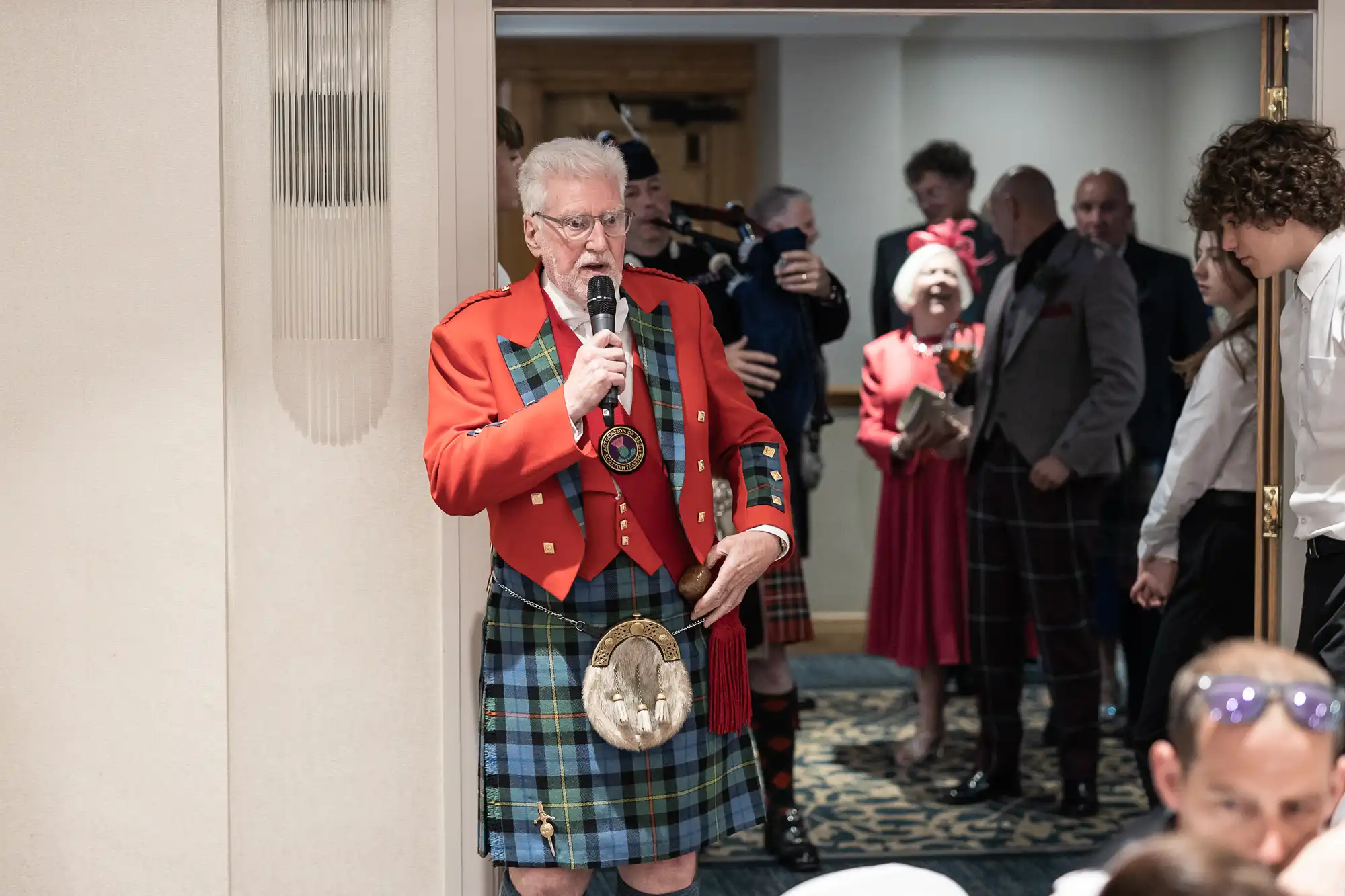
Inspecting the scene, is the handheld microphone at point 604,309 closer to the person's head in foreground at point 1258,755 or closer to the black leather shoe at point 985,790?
the person's head in foreground at point 1258,755

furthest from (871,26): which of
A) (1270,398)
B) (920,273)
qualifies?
(1270,398)

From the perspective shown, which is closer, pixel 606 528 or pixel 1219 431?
pixel 606 528

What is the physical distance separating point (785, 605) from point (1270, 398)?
3.59 feet

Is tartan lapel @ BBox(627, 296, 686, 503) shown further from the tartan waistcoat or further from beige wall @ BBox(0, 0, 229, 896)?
beige wall @ BBox(0, 0, 229, 896)

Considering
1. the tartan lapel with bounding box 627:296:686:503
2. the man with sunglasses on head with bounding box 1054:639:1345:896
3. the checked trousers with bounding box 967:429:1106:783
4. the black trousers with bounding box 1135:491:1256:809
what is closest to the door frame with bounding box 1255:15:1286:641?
the black trousers with bounding box 1135:491:1256:809

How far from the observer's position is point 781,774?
10.3 feet

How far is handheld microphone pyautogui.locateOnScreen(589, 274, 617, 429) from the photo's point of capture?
75.7 inches

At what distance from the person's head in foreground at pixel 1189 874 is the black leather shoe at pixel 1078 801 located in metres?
2.67

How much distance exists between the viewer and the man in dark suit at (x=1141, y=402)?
3826 millimetres

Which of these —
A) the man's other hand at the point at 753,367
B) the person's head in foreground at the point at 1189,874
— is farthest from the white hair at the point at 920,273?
the person's head in foreground at the point at 1189,874

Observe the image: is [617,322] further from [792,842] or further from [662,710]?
[792,842]

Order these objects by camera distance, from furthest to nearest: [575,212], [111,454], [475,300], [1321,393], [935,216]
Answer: [935,216], [111,454], [1321,393], [475,300], [575,212]

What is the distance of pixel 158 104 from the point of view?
93.3 inches

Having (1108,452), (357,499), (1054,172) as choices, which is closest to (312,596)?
(357,499)
